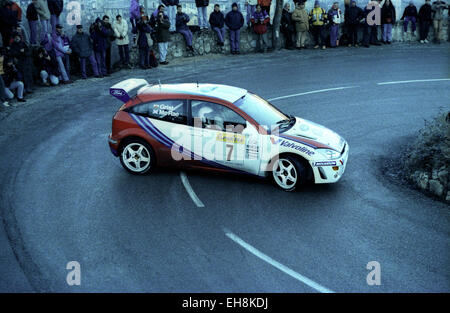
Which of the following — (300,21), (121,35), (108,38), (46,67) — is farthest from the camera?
(300,21)

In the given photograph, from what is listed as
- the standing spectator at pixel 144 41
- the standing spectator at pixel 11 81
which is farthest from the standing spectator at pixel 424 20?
the standing spectator at pixel 11 81

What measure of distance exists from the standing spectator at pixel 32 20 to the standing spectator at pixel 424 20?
16.5 meters

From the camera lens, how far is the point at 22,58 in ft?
61.0

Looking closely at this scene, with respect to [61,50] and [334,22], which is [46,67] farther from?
[334,22]

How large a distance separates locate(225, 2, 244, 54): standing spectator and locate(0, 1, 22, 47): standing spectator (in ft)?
27.8

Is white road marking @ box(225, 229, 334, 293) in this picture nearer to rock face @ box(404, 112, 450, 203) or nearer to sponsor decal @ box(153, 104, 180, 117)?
sponsor decal @ box(153, 104, 180, 117)

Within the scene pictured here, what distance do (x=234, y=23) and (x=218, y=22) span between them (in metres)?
0.67

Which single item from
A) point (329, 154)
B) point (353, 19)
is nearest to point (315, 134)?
point (329, 154)

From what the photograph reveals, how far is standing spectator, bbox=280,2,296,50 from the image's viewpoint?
985 inches

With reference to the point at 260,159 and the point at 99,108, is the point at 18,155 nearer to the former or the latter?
the point at 99,108

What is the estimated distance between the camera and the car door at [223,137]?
11.0 meters

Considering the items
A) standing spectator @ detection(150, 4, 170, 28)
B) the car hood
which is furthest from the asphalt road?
standing spectator @ detection(150, 4, 170, 28)

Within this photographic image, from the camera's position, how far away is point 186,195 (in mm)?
10891
